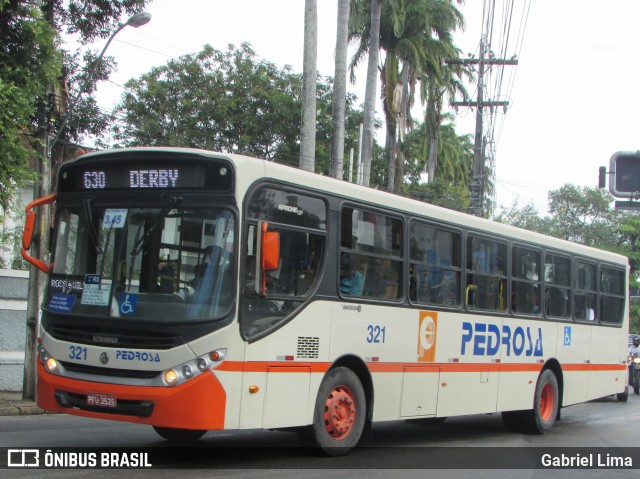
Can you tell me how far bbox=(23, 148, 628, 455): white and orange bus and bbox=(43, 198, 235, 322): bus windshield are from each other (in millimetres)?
13

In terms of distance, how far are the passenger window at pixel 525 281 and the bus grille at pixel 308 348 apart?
499 centimetres

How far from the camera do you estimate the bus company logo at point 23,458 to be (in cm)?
834

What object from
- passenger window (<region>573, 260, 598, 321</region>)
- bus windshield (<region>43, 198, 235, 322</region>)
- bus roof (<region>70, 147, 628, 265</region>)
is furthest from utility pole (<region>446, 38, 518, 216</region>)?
bus windshield (<region>43, 198, 235, 322</region>)

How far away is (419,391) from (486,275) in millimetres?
2427

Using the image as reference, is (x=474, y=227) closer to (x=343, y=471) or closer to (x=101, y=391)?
(x=343, y=471)

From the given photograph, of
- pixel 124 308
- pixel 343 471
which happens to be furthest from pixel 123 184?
pixel 343 471

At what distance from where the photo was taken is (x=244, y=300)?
8.34 metres

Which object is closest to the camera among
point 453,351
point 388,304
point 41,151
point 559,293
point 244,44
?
point 388,304

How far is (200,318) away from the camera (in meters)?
8.09

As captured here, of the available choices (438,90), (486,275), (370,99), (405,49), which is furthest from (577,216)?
(486,275)

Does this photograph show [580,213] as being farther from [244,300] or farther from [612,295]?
[244,300]

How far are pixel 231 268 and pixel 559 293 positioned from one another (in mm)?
8133

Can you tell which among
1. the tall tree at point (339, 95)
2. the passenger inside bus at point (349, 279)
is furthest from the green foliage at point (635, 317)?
the passenger inside bus at point (349, 279)

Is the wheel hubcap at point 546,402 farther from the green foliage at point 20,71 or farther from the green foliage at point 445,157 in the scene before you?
the green foliage at point 445,157
